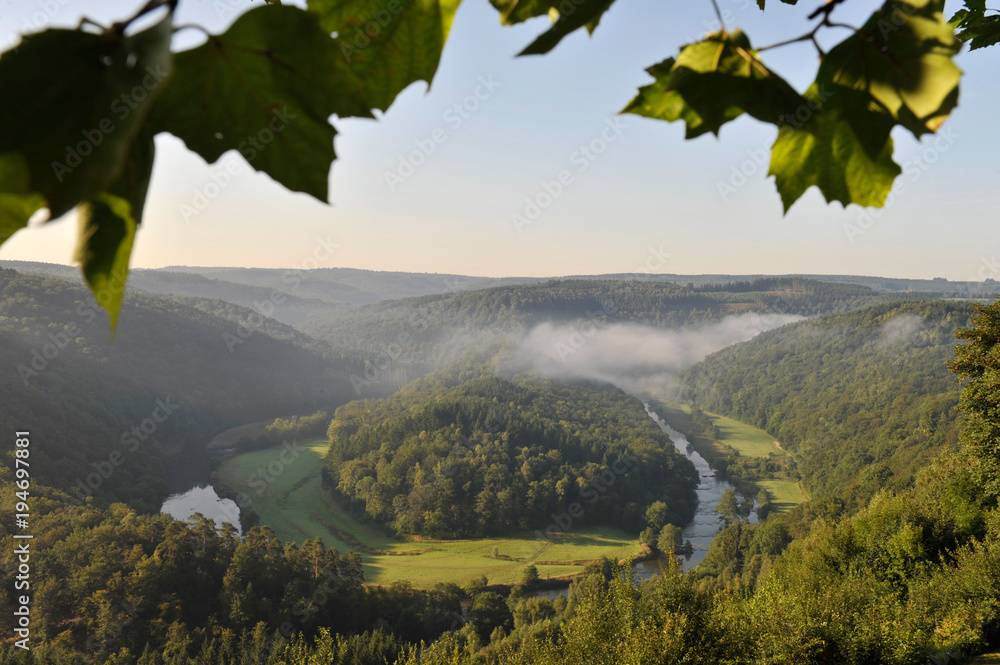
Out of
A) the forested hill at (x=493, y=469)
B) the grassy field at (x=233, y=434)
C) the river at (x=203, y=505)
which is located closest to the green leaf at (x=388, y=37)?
the forested hill at (x=493, y=469)

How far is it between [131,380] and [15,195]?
70.3 m

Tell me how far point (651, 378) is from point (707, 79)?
106 m

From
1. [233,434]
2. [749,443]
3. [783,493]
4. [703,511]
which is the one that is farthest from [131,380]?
[749,443]

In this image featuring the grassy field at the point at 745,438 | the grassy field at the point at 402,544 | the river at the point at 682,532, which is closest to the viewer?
the grassy field at the point at 402,544

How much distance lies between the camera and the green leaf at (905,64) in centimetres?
42

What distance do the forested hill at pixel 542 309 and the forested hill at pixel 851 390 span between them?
24.9 m

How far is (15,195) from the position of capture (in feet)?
0.76

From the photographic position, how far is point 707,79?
0.46 meters

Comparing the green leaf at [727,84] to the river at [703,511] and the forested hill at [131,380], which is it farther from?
the forested hill at [131,380]

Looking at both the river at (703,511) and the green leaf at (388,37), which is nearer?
the green leaf at (388,37)

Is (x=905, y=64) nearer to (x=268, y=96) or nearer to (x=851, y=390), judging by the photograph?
(x=268, y=96)

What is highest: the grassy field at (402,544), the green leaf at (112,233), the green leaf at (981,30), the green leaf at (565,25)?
the green leaf at (981,30)

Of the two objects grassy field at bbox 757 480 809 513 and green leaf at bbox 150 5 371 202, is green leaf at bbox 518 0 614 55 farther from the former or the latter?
grassy field at bbox 757 480 809 513

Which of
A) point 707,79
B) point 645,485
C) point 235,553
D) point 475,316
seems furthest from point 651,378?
point 707,79
